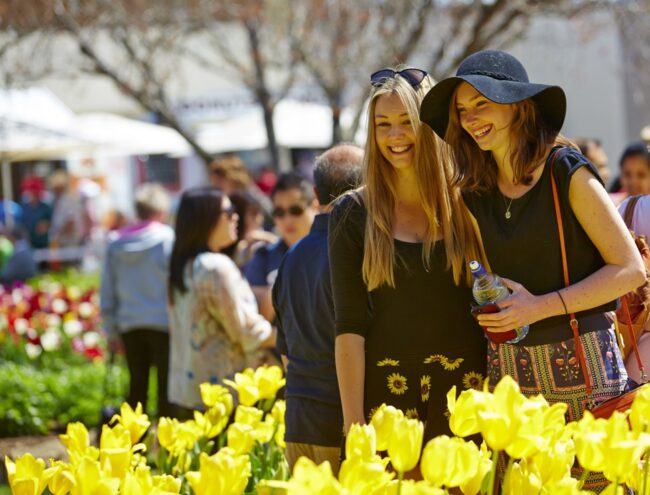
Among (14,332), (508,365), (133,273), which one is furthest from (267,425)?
(14,332)

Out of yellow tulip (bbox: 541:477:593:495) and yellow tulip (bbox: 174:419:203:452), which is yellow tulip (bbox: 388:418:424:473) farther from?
yellow tulip (bbox: 174:419:203:452)

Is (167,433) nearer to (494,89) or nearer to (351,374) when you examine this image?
(351,374)

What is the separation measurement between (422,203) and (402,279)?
0.83 feet

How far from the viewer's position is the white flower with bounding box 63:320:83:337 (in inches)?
388

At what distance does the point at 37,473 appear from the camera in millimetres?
2590

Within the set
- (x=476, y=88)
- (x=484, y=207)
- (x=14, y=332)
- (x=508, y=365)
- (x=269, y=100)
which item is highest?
(x=269, y=100)

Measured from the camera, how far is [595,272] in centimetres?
307

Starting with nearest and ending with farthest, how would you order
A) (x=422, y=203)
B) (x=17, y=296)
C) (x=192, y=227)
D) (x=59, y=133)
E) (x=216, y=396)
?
(x=422, y=203) < (x=216, y=396) < (x=192, y=227) < (x=17, y=296) < (x=59, y=133)

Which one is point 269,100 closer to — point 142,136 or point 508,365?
point 508,365

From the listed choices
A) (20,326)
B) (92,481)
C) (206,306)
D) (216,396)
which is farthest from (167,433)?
(20,326)

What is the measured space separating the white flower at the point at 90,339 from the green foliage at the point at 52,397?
115cm

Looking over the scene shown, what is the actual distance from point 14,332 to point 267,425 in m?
6.59

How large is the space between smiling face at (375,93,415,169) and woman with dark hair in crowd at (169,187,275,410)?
7.05 ft

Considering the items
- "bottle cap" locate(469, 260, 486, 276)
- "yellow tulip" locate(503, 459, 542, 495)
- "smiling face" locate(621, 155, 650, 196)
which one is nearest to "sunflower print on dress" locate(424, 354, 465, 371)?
"bottle cap" locate(469, 260, 486, 276)
